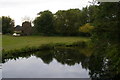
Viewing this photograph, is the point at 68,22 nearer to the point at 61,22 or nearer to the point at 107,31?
the point at 61,22

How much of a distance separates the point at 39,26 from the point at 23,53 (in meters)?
24.8

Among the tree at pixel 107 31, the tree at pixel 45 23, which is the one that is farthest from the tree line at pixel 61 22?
the tree at pixel 107 31

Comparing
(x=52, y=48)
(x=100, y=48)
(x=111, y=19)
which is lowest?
(x=52, y=48)

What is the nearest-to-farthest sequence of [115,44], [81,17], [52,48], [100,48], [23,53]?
1. [115,44]
2. [100,48]
3. [23,53]
4. [52,48]
5. [81,17]

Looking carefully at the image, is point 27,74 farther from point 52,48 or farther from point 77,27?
point 77,27

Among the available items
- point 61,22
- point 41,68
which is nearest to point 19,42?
point 41,68

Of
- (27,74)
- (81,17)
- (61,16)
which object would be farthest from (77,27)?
(27,74)

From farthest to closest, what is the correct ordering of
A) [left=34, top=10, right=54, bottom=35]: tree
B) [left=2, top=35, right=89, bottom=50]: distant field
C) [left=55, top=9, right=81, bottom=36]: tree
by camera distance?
1. [left=34, top=10, right=54, bottom=35]: tree
2. [left=55, top=9, right=81, bottom=36]: tree
3. [left=2, top=35, right=89, bottom=50]: distant field

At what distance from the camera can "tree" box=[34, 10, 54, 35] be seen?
47.3m

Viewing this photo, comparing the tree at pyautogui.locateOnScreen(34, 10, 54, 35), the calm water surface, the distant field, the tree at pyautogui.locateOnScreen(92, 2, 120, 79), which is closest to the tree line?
the tree at pyautogui.locateOnScreen(34, 10, 54, 35)

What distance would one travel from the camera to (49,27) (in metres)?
47.3

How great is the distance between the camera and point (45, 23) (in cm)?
4766

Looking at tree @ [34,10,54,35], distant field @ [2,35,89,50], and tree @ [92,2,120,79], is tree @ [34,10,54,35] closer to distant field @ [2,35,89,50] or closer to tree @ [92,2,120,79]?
distant field @ [2,35,89,50]

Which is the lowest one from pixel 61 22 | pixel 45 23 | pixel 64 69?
pixel 64 69
